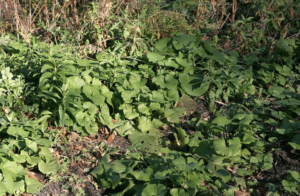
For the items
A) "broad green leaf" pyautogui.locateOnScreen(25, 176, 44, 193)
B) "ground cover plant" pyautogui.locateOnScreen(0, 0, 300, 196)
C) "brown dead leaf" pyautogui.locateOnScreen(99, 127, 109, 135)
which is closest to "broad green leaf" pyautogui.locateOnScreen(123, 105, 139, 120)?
"ground cover plant" pyautogui.locateOnScreen(0, 0, 300, 196)

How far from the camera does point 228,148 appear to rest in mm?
3967

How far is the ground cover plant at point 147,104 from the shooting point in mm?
3713

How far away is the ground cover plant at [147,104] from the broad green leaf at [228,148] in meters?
0.01

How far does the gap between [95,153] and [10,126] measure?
94 cm

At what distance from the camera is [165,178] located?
3.36m

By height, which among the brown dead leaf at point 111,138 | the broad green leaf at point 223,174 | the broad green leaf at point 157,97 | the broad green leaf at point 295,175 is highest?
the broad green leaf at point 157,97

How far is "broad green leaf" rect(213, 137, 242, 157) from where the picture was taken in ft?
12.9

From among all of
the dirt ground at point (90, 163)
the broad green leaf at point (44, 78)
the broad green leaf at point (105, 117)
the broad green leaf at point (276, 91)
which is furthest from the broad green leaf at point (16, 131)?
the broad green leaf at point (276, 91)

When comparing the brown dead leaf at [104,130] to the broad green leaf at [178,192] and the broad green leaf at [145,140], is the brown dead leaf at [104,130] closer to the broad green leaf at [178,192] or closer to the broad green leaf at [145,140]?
the broad green leaf at [145,140]

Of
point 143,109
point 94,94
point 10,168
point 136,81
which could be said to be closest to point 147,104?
point 143,109

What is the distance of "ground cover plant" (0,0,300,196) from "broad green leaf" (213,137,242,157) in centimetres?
1

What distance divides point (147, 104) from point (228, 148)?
110cm

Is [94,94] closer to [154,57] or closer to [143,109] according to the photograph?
[143,109]

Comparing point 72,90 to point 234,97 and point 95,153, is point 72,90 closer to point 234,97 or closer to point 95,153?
point 95,153
